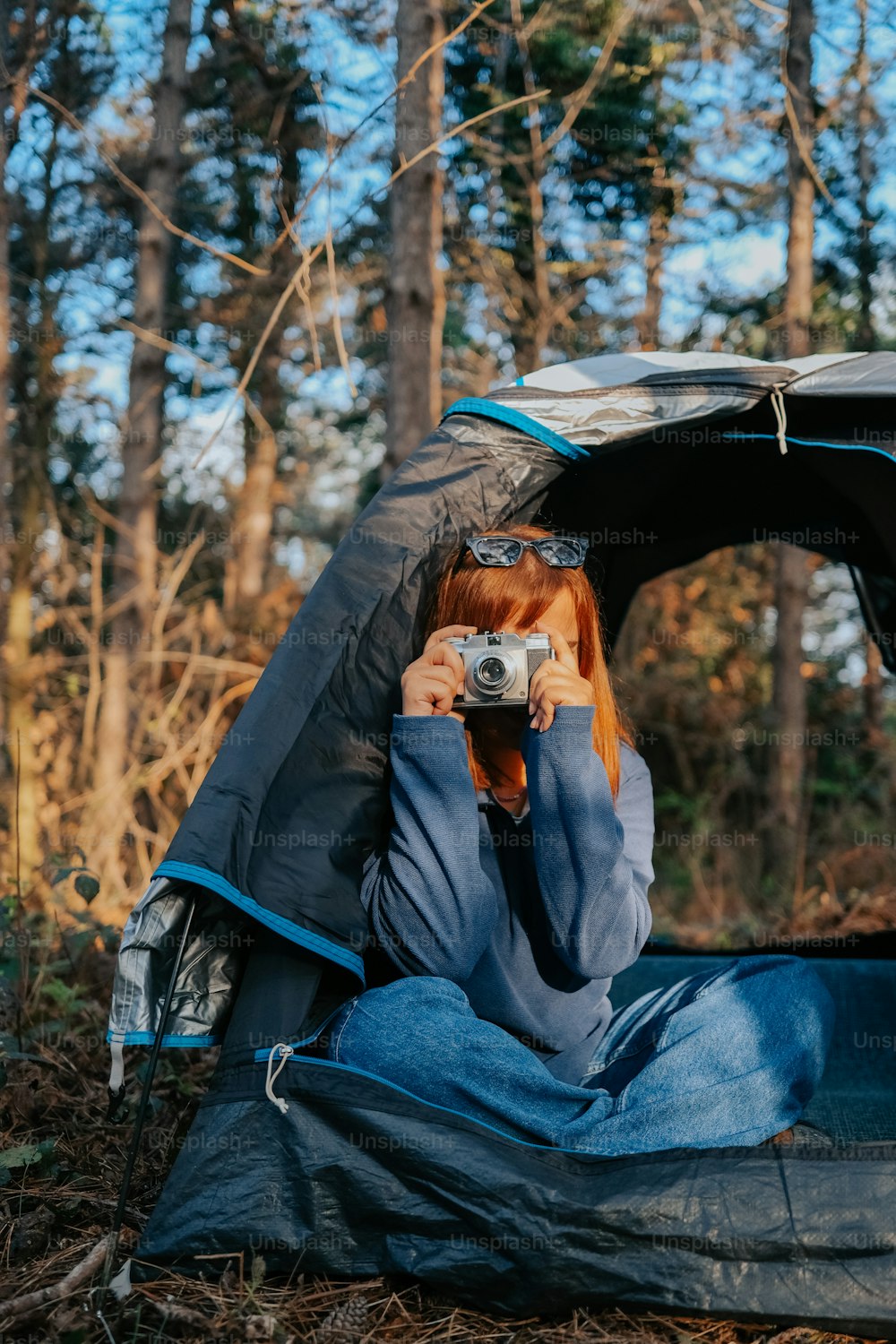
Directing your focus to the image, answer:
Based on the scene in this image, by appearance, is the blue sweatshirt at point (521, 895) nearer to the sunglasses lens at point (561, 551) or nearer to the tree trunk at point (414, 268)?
the sunglasses lens at point (561, 551)

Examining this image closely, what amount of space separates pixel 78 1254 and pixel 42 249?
5930 millimetres

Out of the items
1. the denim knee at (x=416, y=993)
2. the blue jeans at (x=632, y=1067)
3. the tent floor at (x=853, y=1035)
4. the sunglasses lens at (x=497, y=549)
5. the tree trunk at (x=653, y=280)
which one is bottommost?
the tent floor at (x=853, y=1035)

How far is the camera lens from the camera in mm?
1751

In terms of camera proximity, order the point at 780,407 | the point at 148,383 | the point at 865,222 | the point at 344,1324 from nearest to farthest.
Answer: the point at 344,1324 → the point at 780,407 → the point at 148,383 → the point at 865,222

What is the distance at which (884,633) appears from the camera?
2.95m

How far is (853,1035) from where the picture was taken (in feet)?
8.64

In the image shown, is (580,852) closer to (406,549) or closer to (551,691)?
(551,691)

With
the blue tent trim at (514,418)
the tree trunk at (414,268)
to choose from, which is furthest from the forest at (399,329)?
the blue tent trim at (514,418)

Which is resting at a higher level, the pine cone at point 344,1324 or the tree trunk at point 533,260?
the tree trunk at point 533,260

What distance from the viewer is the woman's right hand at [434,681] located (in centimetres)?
177

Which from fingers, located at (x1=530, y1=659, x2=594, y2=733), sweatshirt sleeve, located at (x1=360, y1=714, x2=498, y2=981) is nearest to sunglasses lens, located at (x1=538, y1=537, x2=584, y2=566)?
fingers, located at (x1=530, y1=659, x2=594, y2=733)

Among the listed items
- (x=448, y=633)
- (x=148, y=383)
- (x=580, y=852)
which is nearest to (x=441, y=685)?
(x=448, y=633)

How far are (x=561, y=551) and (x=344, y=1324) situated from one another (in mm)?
1284

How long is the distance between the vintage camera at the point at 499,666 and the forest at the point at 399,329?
1.49 metres
